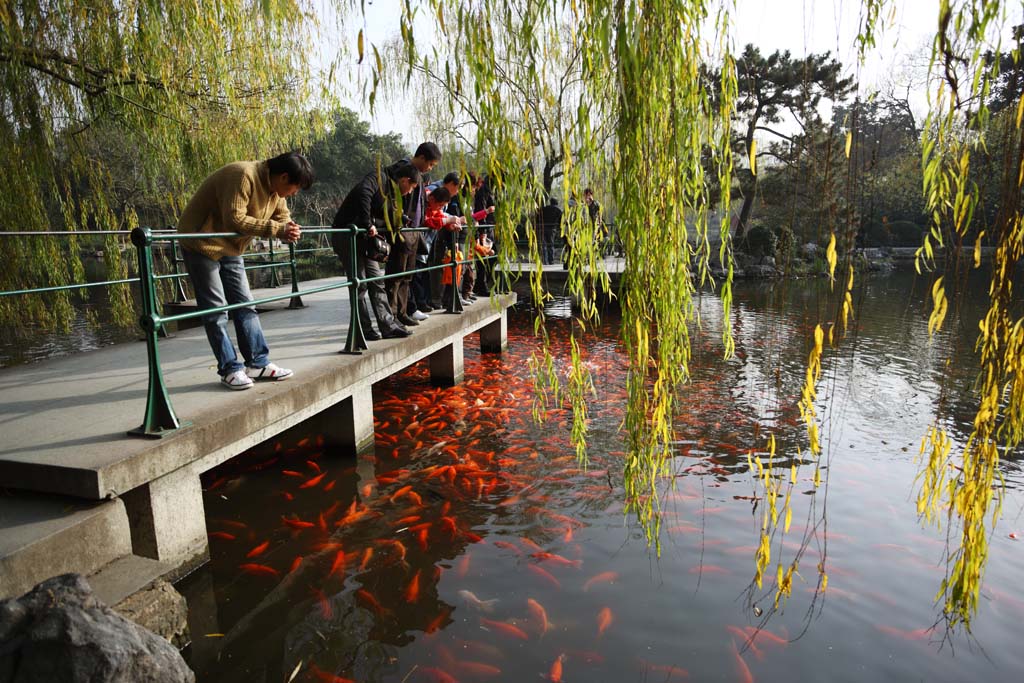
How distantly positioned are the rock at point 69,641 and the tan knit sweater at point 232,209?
2.27 m

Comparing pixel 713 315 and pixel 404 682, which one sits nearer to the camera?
pixel 404 682

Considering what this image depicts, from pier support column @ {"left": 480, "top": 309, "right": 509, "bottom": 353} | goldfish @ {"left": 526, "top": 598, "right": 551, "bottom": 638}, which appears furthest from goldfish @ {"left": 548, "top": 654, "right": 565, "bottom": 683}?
pier support column @ {"left": 480, "top": 309, "right": 509, "bottom": 353}

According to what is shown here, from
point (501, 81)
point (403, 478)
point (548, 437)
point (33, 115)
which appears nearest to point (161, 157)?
point (33, 115)

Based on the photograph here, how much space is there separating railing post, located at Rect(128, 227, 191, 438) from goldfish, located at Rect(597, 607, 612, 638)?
2.45 meters

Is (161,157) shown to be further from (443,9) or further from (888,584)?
(888,584)

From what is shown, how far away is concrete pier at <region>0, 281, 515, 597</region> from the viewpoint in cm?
290

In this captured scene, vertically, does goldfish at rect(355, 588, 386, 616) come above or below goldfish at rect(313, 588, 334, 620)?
below

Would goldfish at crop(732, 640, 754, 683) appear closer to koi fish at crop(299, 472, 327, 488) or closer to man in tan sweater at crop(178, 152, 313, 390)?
koi fish at crop(299, 472, 327, 488)

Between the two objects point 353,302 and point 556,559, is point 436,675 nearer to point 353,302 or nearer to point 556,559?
point 556,559

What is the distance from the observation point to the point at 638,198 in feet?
8.70

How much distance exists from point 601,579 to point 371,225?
3546mm

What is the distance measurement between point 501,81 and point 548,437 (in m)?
3.71

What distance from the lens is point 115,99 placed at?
254 inches

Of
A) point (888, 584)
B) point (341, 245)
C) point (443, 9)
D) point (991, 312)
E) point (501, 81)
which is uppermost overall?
point (443, 9)
